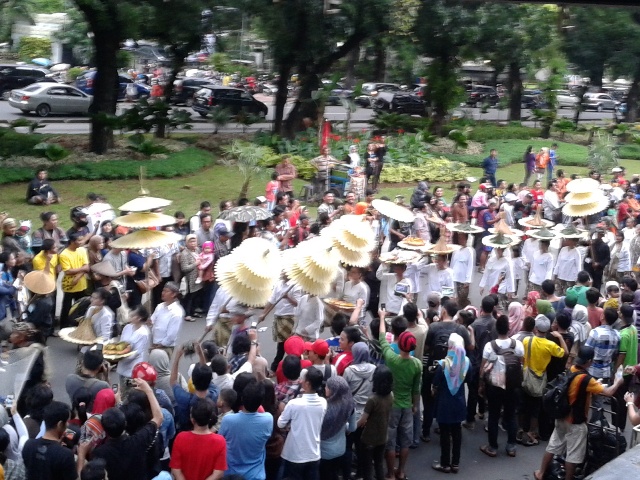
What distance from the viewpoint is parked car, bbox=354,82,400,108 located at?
4022 centimetres

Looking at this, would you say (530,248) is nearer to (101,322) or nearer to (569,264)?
(569,264)

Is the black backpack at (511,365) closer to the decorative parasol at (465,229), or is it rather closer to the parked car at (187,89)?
the decorative parasol at (465,229)

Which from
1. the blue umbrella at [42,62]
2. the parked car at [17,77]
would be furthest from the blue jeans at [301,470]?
the blue umbrella at [42,62]

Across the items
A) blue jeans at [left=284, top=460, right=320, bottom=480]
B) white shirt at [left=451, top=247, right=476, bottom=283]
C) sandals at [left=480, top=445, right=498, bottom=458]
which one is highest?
white shirt at [left=451, top=247, right=476, bottom=283]

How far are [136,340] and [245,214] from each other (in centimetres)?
443

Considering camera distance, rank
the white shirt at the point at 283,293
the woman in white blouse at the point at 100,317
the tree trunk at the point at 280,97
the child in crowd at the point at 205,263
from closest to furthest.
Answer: the woman in white blouse at the point at 100,317, the white shirt at the point at 283,293, the child in crowd at the point at 205,263, the tree trunk at the point at 280,97

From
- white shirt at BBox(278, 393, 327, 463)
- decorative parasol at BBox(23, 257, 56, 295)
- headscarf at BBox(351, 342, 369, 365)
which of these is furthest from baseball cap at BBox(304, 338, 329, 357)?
decorative parasol at BBox(23, 257, 56, 295)

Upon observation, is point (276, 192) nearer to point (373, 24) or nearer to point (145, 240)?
point (145, 240)

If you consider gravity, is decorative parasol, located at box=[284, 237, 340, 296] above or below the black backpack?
above

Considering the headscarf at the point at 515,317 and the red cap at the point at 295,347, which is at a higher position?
the red cap at the point at 295,347

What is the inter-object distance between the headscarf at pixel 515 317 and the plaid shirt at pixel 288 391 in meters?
3.36

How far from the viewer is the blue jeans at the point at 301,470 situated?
693 cm

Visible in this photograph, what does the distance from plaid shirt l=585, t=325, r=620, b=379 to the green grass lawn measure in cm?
1789

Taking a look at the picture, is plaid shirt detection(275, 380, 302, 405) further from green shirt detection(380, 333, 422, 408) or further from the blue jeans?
green shirt detection(380, 333, 422, 408)
